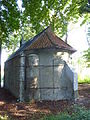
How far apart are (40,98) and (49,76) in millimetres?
1690

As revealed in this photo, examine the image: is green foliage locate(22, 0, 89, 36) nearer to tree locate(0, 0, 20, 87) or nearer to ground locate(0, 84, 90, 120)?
tree locate(0, 0, 20, 87)

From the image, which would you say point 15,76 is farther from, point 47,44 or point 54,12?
point 54,12

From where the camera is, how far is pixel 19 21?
1969 cm

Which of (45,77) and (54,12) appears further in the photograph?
(54,12)

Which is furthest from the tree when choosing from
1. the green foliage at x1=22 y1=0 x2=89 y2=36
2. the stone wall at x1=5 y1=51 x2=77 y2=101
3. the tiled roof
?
the stone wall at x1=5 y1=51 x2=77 y2=101

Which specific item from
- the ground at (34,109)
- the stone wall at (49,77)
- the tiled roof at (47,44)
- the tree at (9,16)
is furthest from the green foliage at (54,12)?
the ground at (34,109)

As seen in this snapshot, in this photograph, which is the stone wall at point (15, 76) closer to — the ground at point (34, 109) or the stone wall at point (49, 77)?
the stone wall at point (49, 77)

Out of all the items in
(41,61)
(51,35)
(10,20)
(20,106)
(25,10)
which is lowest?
(20,106)

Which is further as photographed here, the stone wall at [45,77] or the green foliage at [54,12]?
the green foliage at [54,12]

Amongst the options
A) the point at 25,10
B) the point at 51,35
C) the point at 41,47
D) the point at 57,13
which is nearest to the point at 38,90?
the point at 41,47

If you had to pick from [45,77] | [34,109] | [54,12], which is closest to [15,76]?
[45,77]

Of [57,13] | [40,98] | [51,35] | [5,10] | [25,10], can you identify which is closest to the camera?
[40,98]

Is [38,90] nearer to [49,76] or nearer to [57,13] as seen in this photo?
[49,76]

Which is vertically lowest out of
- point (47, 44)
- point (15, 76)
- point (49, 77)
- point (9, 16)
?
point (49, 77)
